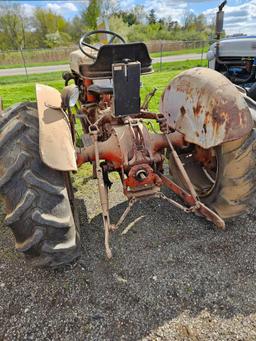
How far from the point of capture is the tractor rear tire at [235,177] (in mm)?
2357

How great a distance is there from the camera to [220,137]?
218 centimetres

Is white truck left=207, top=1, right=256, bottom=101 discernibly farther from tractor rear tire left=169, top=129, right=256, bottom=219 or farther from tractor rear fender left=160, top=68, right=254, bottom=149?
tractor rear tire left=169, top=129, right=256, bottom=219

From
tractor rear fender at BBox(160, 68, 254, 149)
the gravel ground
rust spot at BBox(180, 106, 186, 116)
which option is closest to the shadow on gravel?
the gravel ground

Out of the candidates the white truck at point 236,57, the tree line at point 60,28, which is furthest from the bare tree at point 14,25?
the white truck at point 236,57

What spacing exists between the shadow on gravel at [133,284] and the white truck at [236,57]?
3389 mm

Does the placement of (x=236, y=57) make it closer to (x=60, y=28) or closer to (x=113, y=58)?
(x=113, y=58)

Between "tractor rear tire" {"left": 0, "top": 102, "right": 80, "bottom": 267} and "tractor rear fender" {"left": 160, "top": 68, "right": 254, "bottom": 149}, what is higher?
"tractor rear fender" {"left": 160, "top": 68, "right": 254, "bottom": 149}

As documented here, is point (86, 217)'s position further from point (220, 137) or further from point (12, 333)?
point (220, 137)

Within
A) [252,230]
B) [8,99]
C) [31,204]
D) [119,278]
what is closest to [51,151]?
[31,204]

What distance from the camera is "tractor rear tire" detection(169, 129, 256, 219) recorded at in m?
2.36

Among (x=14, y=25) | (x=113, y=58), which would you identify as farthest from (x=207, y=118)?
(x=14, y=25)

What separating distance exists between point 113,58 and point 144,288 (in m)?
1.74

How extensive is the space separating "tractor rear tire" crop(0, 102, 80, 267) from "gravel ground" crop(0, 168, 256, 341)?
1.07 feet

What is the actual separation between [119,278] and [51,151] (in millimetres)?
1043
